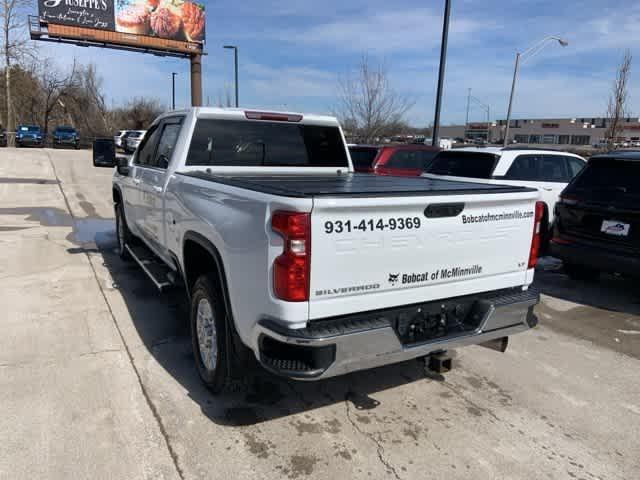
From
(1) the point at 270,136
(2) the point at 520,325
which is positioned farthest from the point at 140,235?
(2) the point at 520,325

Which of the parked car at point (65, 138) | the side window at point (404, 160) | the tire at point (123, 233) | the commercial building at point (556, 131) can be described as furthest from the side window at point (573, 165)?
the commercial building at point (556, 131)

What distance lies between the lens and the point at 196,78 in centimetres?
4400

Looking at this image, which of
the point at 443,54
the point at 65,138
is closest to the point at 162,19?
the point at 65,138

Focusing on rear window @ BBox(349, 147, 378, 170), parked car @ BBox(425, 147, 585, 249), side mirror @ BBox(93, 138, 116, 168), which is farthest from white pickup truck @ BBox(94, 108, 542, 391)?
rear window @ BBox(349, 147, 378, 170)

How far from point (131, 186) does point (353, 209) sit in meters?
4.04

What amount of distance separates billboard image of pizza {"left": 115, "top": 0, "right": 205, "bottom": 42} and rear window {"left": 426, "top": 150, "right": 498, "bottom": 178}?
135ft

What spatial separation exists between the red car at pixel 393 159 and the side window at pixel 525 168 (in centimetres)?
293

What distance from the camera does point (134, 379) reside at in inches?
146

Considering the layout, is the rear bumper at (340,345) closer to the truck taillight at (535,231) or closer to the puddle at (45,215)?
the truck taillight at (535,231)

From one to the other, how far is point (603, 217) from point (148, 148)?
5.35 meters

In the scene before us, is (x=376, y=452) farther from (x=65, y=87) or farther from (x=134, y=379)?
(x=65, y=87)

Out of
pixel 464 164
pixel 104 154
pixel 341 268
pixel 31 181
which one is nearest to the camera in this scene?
pixel 341 268

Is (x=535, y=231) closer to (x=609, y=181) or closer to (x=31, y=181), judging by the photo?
(x=609, y=181)

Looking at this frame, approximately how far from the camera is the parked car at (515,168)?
761cm
